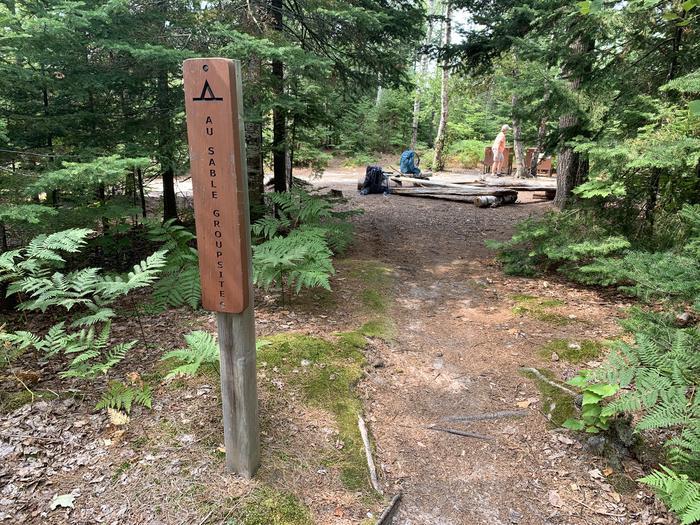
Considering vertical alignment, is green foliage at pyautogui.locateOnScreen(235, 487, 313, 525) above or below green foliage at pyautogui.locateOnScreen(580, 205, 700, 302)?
below

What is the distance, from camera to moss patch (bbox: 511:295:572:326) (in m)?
5.27

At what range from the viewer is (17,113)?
221 inches

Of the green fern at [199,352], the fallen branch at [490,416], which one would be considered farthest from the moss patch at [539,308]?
the green fern at [199,352]

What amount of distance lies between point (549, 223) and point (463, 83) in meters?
14.7

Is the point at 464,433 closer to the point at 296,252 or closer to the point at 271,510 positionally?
the point at 271,510

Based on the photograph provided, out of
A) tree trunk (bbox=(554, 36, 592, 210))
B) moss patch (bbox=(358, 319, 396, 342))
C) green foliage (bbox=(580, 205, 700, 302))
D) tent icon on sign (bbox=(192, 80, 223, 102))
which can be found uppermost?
tent icon on sign (bbox=(192, 80, 223, 102))

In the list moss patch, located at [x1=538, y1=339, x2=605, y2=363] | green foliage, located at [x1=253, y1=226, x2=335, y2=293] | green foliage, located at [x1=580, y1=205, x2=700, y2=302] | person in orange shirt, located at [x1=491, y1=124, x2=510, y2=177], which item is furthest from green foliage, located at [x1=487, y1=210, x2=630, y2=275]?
person in orange shirt, located at [x1=491, y1=124, x2=510, y2=177]

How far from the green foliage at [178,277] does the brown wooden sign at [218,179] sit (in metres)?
2.63

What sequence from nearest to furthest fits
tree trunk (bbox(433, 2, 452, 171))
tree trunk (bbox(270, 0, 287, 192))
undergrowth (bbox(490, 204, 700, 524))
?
undergrowth (bbox(490, 204, 700, 524)) < tree trunk (bbox(270, 0, 287, 192)) < tree trunk (bbox(433, 2, 452, 171))

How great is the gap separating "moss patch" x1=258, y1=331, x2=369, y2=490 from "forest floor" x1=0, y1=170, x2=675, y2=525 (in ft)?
0.04

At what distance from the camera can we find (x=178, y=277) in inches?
211

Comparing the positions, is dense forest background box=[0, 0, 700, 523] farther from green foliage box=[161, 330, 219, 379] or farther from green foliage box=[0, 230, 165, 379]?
green foliage box=[161, 330, 219, 379]

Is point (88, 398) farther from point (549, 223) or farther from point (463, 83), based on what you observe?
point (463, 83)

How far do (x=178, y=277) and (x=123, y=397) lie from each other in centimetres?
234
